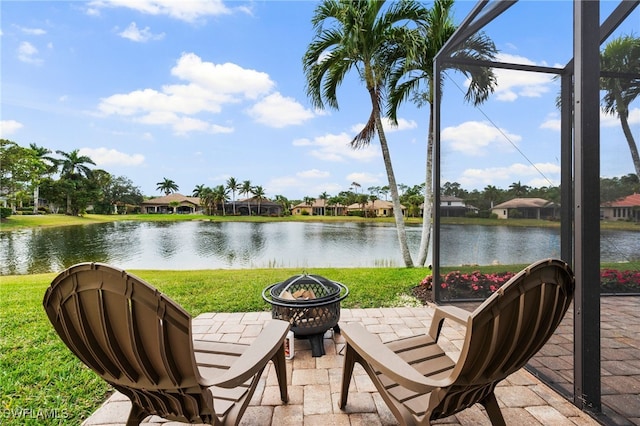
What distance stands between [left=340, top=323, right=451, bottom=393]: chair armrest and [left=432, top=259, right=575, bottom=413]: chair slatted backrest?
0.07 meters

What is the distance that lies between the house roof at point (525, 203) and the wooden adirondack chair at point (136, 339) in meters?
2.67

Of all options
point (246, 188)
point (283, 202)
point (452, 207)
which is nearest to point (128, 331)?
point (452, 207)

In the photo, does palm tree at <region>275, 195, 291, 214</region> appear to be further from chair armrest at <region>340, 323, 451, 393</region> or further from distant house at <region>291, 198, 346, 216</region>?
chair armrest at <region>340, 323, 451, 393</region>

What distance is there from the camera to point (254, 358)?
1.41 meters

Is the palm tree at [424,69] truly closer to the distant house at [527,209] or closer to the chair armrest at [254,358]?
the distant house at [527,209]

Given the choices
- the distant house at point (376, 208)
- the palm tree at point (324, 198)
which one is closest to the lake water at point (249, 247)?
the distant house at point (376, 208)

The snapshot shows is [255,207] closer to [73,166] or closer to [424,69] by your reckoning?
[73,166]

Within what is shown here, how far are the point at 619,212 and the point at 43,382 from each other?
3.58 metres

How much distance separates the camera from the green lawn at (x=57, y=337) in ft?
6.14

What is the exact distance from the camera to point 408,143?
9492mm

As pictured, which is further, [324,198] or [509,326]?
[324,198]

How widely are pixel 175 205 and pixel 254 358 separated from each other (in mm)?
28904

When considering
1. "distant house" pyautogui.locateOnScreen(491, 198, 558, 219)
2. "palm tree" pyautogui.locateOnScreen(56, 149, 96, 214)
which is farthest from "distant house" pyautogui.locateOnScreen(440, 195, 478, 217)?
"palm tree" pyautogui.locateOnScreen(56, 149, 96, 214)

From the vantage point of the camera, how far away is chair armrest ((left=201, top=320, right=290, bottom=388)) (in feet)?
4.00
